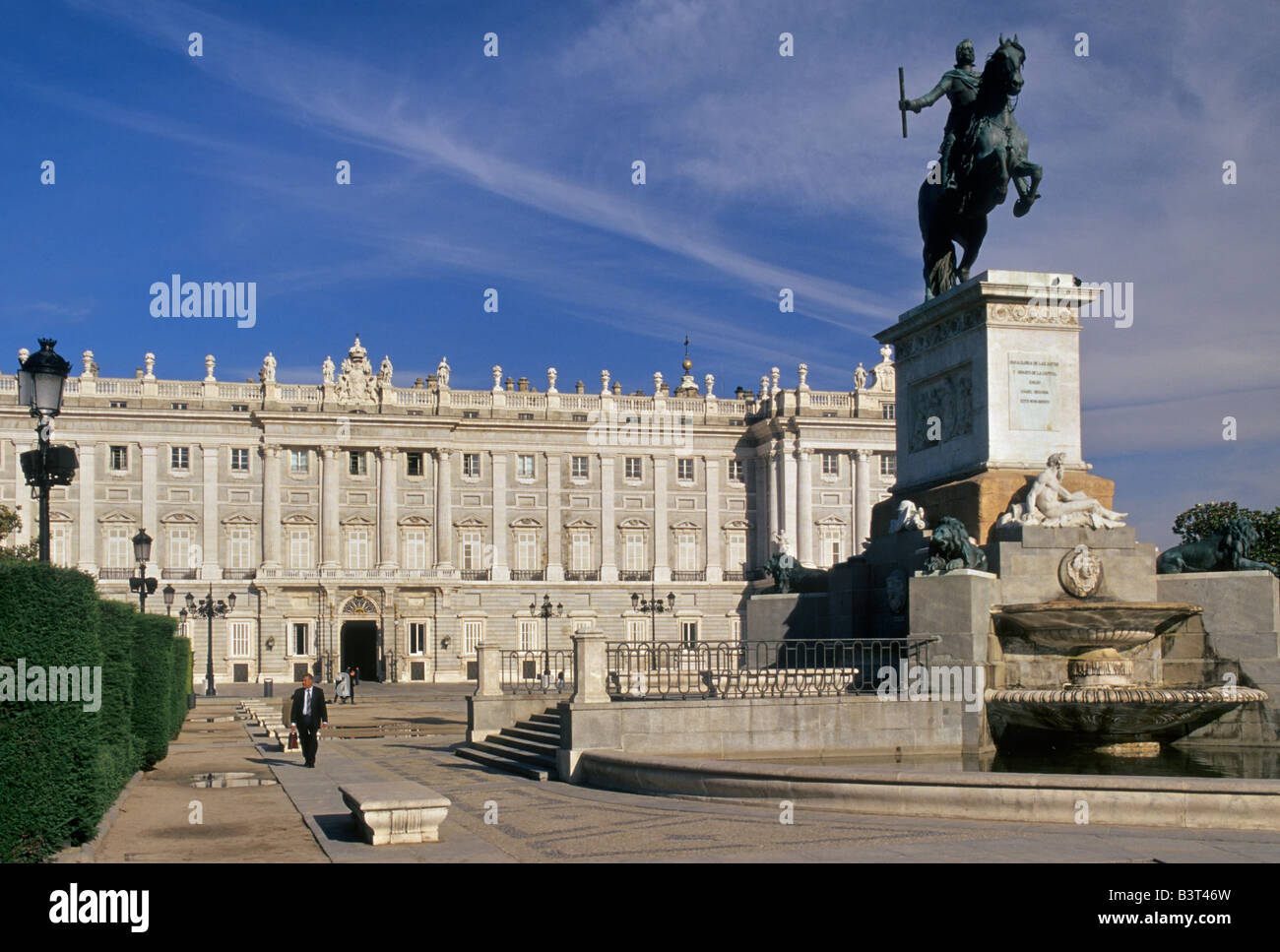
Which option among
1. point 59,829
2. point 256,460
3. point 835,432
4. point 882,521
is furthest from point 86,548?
point 59,829

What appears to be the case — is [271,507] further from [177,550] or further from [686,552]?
[686,552]

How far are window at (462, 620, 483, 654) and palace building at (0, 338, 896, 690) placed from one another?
9 centimetres

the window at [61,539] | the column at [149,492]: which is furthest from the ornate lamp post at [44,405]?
the window at [61,539]

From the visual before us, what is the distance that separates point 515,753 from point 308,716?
4.07 meters

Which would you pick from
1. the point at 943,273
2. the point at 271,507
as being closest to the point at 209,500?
the point at 271,507

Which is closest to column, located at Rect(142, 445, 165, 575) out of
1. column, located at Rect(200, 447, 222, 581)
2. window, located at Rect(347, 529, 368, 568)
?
column, located at Rect(200, 447, 222, 581)

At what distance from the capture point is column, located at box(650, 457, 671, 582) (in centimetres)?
8462

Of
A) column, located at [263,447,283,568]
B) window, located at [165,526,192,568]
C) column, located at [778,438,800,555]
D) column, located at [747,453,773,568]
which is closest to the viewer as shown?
window, located at [165,526,192,568]

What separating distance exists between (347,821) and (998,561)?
8.11 meters

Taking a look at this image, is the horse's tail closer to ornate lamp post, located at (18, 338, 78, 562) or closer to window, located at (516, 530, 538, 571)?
ornate lamp post, located at (18, 338, 78, 562)

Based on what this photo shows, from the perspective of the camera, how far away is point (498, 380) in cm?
8494

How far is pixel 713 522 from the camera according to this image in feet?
281

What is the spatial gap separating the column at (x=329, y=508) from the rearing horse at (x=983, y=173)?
63376 millimetres
